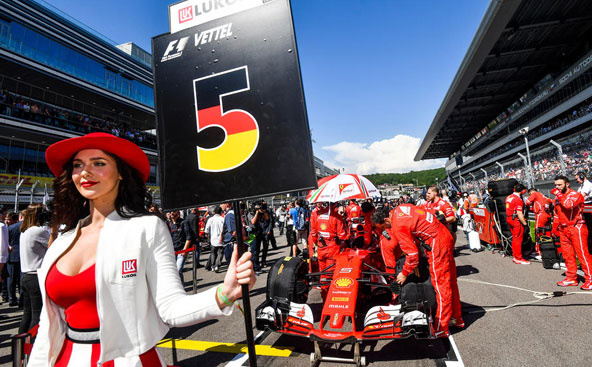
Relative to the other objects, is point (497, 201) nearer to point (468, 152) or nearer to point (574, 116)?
point (574, 116)

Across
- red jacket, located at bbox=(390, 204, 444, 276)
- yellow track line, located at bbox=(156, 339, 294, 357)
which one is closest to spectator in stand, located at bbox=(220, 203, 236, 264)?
yellow track line, located at bbox=(156, 339, 294, 357)

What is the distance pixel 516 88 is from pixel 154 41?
35922 millimetres

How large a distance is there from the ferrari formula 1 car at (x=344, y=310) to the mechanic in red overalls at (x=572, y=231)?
309 cm

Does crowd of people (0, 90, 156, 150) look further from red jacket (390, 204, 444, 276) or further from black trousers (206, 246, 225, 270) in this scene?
red jacket (390, 204, 444, 276)

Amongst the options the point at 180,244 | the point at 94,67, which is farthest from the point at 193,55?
the point at 94,67

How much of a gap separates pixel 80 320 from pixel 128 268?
28 centimetres

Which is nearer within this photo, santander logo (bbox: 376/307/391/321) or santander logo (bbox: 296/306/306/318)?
santander logo (bbox: 376/307/391/321)

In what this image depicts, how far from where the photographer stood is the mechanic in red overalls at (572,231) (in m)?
5.05

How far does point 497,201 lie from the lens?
27.8ft

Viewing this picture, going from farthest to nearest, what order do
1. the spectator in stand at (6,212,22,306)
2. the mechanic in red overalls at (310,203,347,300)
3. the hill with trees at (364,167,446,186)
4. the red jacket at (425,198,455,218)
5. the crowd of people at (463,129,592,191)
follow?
the hill with trees at (364,167,446,186)
the crowd of people at (463,129,592,191)
the red jacket at (425,198,455,218)
the spectator in stand at (6,212,22,306)
the mechanic in red overalls at (310,203,347,300)

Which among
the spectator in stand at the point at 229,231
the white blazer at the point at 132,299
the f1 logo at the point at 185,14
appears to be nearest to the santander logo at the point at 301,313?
the white blazer at the point at 132,299

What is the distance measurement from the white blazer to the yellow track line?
8.07ft

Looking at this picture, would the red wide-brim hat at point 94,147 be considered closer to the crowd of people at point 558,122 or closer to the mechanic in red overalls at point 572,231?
the mechanic in red overalls at point 572,231

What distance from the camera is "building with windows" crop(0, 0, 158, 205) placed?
18.7 metres
